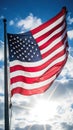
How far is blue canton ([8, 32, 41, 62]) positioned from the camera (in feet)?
46.5

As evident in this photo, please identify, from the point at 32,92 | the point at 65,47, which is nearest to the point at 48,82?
the point at 32,92

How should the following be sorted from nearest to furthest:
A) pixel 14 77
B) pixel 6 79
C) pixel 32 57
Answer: pixel 6 79 → pixel 14 77 → pixel 32 57

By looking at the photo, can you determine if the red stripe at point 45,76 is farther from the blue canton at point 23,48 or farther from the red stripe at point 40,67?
the blue canton at point 23,48

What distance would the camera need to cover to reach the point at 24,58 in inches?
561

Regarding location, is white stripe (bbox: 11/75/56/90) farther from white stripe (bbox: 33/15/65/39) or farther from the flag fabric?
white stripe (bbox: 33/15/65/39)

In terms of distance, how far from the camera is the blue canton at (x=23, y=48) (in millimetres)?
14174

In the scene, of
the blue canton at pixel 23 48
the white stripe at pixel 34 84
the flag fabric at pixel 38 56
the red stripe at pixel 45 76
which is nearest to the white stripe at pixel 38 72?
the flag fabric at pixel 38 56

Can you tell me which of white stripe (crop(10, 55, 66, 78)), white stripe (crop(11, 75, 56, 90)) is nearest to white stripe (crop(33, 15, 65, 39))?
white stripe (crop(10, 55, 66, 78))

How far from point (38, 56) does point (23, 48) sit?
0.91 m

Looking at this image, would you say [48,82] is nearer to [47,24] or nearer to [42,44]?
[42,44]

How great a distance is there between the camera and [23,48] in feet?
47.6

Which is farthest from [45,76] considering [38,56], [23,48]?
[23,48]

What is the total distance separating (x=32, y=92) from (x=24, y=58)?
1889 mm

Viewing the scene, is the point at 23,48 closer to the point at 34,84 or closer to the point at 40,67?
the point at 40,67
